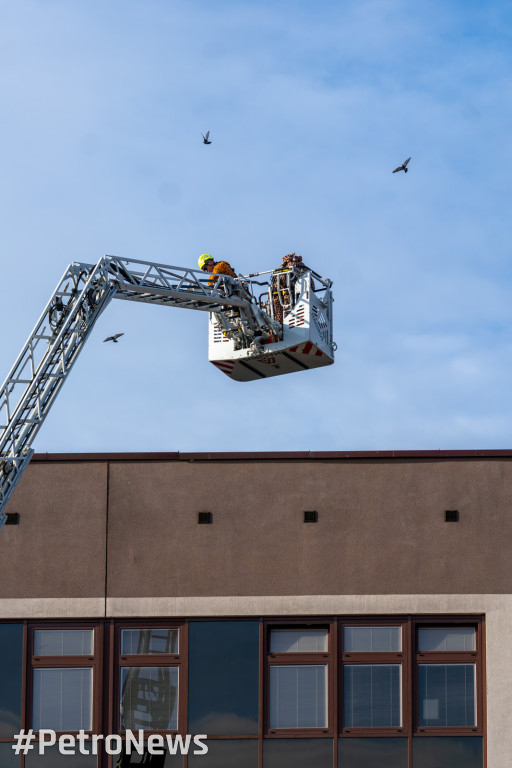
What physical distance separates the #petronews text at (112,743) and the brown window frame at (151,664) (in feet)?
0.45

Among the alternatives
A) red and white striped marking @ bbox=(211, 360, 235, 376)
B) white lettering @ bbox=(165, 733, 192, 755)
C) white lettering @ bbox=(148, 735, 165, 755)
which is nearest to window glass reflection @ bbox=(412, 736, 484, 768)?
white lettering @ bbox=(165, 733, 192, 755)

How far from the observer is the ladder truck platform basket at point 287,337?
23828 mm

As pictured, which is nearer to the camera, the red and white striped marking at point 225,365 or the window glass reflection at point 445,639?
the window glass reflection at point 445,639

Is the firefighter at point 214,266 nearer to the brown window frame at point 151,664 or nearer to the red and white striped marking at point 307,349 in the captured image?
the red and white striped marking at point 307,349

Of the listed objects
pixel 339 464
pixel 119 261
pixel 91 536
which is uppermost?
pixel 119 261

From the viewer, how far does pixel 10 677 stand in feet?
78.6

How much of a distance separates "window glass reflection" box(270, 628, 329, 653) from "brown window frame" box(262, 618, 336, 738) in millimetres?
59

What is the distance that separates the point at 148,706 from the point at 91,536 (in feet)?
11.6

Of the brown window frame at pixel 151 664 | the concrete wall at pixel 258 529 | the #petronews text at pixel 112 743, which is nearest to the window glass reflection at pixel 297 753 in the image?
the #petronews text at pixel 112 743

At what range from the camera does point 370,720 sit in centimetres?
2412

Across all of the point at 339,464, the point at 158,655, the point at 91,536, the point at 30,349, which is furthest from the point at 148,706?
the point at 30,349

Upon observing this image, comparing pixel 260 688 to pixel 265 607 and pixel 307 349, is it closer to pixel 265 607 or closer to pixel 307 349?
pixel 265 607

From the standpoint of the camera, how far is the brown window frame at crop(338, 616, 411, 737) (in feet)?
78.9

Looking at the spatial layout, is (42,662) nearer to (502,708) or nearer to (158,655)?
(158,655)
